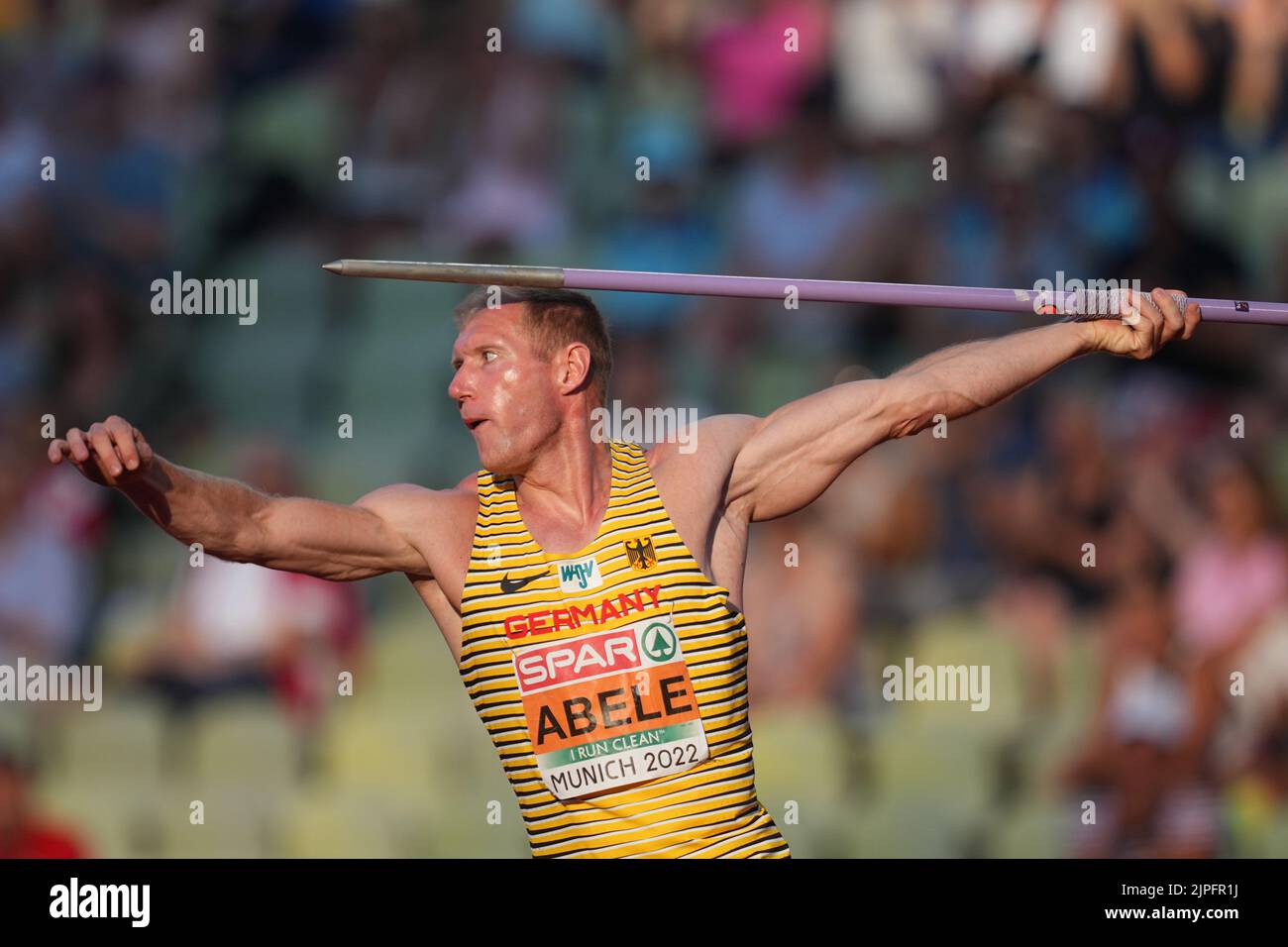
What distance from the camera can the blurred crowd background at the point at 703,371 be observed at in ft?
27.5

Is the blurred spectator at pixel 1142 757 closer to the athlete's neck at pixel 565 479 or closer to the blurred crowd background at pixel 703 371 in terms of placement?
the blurred crowd background at pixel 703 371

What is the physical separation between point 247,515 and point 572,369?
3.35 feet

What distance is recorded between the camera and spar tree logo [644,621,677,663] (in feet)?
16.7

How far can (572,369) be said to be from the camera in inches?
213

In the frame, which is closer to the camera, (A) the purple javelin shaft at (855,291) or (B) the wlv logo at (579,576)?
(B) the wlv logo at (579,576)

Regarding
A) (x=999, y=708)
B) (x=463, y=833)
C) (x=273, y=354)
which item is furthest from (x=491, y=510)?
(x=273, y=354)

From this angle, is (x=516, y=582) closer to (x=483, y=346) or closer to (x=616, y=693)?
(x=616, y=693)

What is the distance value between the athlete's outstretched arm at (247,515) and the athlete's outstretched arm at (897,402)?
39.3 inches

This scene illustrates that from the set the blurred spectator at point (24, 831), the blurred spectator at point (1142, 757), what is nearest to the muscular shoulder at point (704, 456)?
the blurred spectator at point (1142, 757)

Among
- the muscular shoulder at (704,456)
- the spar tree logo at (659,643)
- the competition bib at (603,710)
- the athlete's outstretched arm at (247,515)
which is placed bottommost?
the competition bib at (603,710)

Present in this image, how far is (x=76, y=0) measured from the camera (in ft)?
38.9

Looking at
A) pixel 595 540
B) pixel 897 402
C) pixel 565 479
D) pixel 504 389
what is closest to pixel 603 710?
pixel 595 540

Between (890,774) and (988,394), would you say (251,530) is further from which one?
(890,774)

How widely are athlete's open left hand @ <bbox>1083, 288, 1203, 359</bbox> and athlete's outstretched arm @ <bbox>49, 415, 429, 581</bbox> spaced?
2030 millimetres
